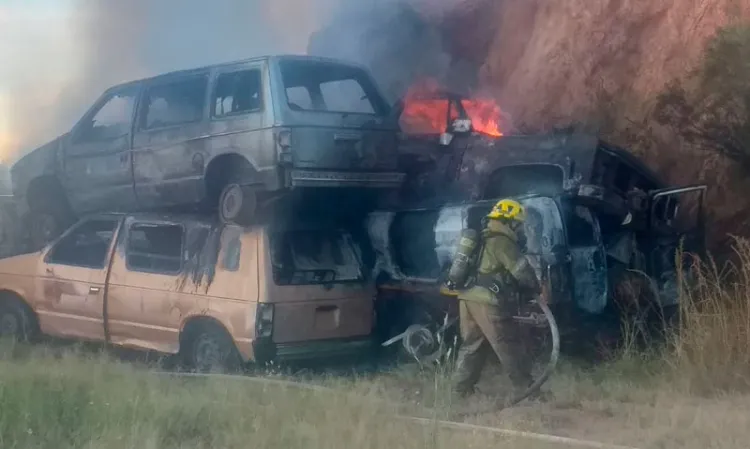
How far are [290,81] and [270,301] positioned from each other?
2.13 meters

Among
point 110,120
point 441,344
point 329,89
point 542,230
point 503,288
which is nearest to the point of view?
point 503,288

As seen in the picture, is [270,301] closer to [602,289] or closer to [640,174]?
[602,289]

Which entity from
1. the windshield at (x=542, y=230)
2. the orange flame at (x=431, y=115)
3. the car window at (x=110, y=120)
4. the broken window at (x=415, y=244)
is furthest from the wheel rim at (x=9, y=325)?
the windshield at (x=542, y=230)

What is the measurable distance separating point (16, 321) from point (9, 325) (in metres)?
0.14

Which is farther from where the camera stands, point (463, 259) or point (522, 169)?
point (522, 169)

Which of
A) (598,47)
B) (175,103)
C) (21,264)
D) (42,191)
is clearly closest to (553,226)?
(175,103)

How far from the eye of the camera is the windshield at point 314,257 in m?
8.04

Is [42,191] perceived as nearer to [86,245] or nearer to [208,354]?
[86,245]

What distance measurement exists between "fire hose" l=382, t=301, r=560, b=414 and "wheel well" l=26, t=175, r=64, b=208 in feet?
14.7

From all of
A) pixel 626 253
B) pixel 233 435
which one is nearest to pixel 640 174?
pixel 626 253

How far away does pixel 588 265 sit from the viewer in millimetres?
7840

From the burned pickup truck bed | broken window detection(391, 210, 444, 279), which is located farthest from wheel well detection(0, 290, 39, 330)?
the burned pickup truck bed

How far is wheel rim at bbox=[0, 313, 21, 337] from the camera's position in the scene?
31.4 feet

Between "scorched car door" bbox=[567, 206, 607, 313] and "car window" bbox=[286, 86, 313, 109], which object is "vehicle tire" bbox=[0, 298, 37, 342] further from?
"scorched car door" bbox=[567, 206, 607, 313]
